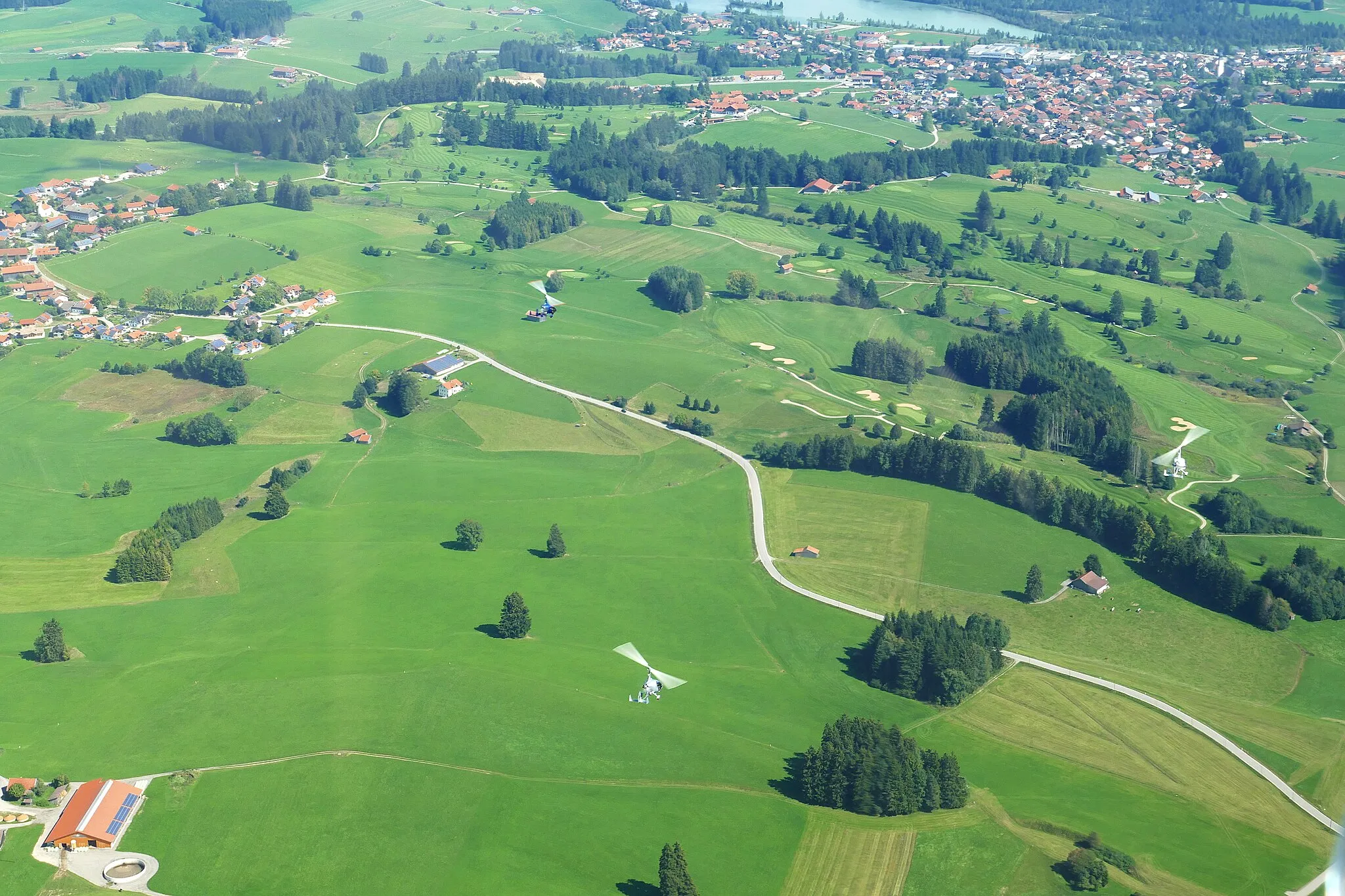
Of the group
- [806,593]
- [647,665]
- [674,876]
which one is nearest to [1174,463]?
[806,593]

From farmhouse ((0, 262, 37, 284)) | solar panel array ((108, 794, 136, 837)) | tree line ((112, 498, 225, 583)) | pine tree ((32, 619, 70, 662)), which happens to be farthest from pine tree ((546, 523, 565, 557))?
farmhouse ((0, 262, 37, 284))

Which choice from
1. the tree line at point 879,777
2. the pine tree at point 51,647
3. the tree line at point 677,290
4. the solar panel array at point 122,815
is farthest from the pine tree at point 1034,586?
the tree line at point 677,290

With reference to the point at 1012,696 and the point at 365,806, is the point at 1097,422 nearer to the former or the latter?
the point at 1012,696

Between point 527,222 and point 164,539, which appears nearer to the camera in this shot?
point 164,539

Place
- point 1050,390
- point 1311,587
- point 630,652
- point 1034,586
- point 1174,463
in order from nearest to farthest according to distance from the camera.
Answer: point 630,652, point 1311,587, point 1034,586, point 1174,463, point 1050,390

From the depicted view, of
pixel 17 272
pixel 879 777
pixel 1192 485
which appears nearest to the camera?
pixel 879 777

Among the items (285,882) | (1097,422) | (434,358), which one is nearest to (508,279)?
(434,358)

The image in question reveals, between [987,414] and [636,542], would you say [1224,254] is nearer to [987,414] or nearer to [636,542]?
[987,414]

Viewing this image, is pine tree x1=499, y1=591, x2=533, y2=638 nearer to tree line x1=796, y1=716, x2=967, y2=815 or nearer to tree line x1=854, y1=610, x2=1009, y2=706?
tree line x1=854, y1=610, x2=1009, y2=706
